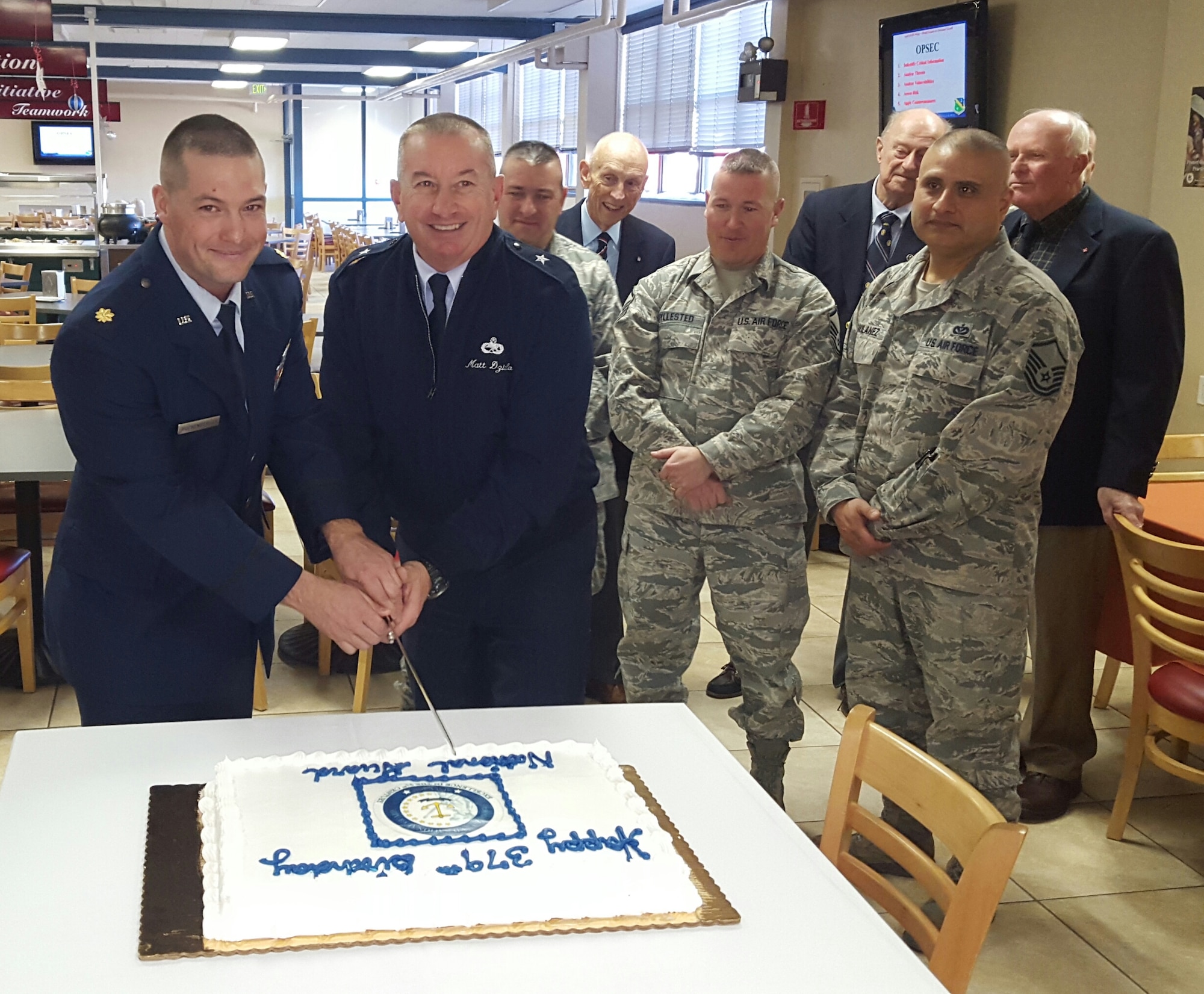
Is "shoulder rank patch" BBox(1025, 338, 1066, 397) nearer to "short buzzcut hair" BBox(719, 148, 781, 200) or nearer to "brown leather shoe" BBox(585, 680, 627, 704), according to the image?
"short buzzcut hair" BBox(719, 148, 781, 200)

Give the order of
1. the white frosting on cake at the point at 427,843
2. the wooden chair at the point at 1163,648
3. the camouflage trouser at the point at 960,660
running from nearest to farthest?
the white frosting on cake at the point at 427,843
the camouflage trouser at the point at 960,660
the wooden chair at the point at 1163,648

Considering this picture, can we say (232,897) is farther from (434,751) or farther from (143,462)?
(143,462)

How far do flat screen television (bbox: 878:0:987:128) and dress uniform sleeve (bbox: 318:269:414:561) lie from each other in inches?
151

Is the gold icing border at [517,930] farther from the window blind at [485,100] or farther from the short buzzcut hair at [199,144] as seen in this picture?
the window blind at [485,100]

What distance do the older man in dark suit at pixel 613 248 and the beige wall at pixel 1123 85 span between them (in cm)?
194

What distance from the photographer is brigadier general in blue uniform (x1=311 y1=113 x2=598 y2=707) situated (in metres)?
2.25

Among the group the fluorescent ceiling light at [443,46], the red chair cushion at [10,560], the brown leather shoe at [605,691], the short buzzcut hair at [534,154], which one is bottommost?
the brown leather shoe at [605,691]

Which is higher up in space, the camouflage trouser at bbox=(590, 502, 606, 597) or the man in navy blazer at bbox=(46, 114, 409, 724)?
the man in navy blazer at bbox=(46, 114, 409, 724)

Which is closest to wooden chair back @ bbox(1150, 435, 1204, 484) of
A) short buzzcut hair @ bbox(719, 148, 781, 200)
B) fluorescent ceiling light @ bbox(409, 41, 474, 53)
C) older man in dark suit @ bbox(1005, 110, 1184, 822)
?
older man in dark suit @ bbox(1005, 110, 1184, 822)

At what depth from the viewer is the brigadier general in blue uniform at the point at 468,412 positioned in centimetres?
225

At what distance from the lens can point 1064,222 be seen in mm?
3275

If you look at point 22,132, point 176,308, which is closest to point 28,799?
point 176,308

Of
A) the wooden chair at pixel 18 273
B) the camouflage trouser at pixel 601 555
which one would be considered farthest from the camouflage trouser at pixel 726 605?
the wooden chair at pixel 18 273

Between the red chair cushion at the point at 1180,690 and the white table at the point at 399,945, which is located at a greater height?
the white table at the point at 399,945
